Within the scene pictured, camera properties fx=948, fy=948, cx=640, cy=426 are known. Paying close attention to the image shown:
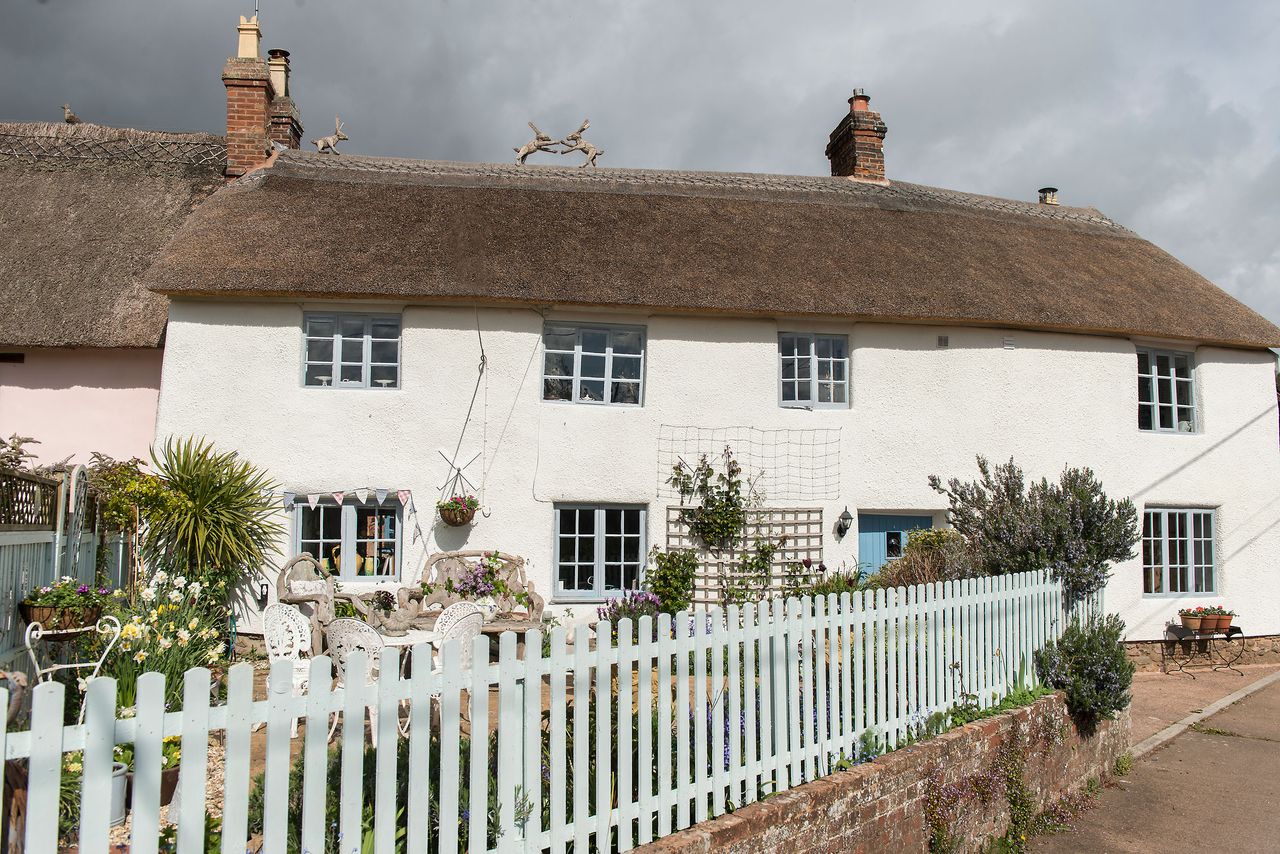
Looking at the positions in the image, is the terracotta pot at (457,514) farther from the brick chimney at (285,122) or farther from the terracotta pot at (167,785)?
the brick chimney at (285,122)

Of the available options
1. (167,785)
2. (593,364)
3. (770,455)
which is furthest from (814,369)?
(167,785)

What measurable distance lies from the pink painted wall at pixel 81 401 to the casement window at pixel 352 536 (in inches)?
114

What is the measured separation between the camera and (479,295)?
11.2 m

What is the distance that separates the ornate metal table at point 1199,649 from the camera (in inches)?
507

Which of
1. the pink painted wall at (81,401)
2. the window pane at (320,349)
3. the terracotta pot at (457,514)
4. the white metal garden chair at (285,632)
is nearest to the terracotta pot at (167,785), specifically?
the white metal garden chair at (285,632)

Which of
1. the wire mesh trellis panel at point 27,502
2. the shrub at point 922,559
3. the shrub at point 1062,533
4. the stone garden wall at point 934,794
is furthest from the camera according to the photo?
the shrub at point 922,559

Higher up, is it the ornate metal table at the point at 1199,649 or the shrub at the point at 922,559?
the shrub at the point at 922,559

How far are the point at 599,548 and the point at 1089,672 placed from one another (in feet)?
19.3

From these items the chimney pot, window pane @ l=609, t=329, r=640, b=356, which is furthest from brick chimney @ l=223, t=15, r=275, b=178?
window pane @ l=609, t=329, r=640, b=356

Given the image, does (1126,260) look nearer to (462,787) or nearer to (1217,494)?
(1217,494)

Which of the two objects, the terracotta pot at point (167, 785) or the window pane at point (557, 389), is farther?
the window pane at point (557, 389)

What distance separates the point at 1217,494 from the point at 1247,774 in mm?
6650

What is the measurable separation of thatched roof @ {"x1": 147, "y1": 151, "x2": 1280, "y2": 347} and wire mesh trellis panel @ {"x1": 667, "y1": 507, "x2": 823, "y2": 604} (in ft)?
8.36

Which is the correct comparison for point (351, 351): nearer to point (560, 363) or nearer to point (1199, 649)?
point (560, 363)
